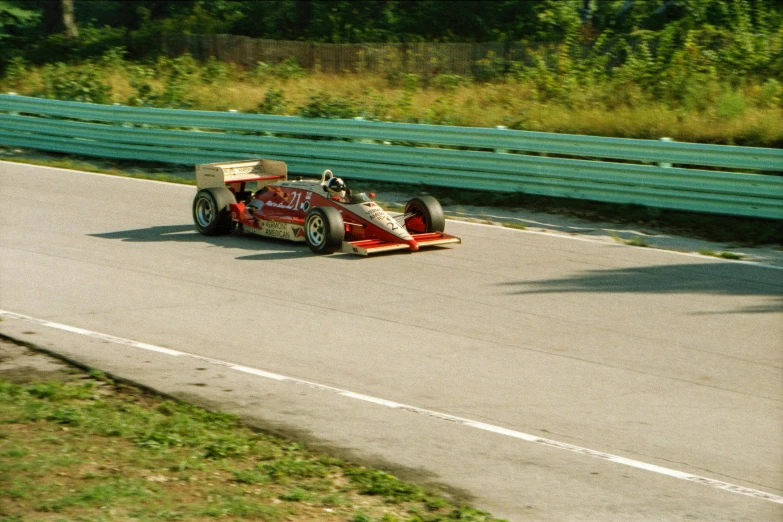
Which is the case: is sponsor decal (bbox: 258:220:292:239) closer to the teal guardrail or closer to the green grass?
the green grass

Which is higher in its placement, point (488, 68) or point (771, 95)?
point (488, 68)

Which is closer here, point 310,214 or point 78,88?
point 310,214

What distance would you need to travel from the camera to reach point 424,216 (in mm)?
12359

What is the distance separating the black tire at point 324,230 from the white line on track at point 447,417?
3.48 m

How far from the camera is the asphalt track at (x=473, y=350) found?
588 centimetres

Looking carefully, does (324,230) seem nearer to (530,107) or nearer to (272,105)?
(530,107)

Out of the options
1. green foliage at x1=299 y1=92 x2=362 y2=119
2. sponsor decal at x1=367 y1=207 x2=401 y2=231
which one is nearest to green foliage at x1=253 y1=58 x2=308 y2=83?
green foliage at x1=299 y1=92 x2=362 y2=119

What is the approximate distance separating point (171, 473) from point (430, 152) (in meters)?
11.4

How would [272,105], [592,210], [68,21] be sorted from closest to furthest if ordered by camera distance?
1. [592,210]
2. [272,105]
3. [68,21]

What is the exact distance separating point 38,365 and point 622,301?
5.16 metres

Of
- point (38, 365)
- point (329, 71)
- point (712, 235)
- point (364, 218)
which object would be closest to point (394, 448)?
point (38, 365)

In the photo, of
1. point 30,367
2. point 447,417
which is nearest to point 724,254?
point 447,417

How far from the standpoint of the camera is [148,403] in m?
6.95

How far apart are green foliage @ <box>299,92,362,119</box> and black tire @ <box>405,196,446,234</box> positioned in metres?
6.79
